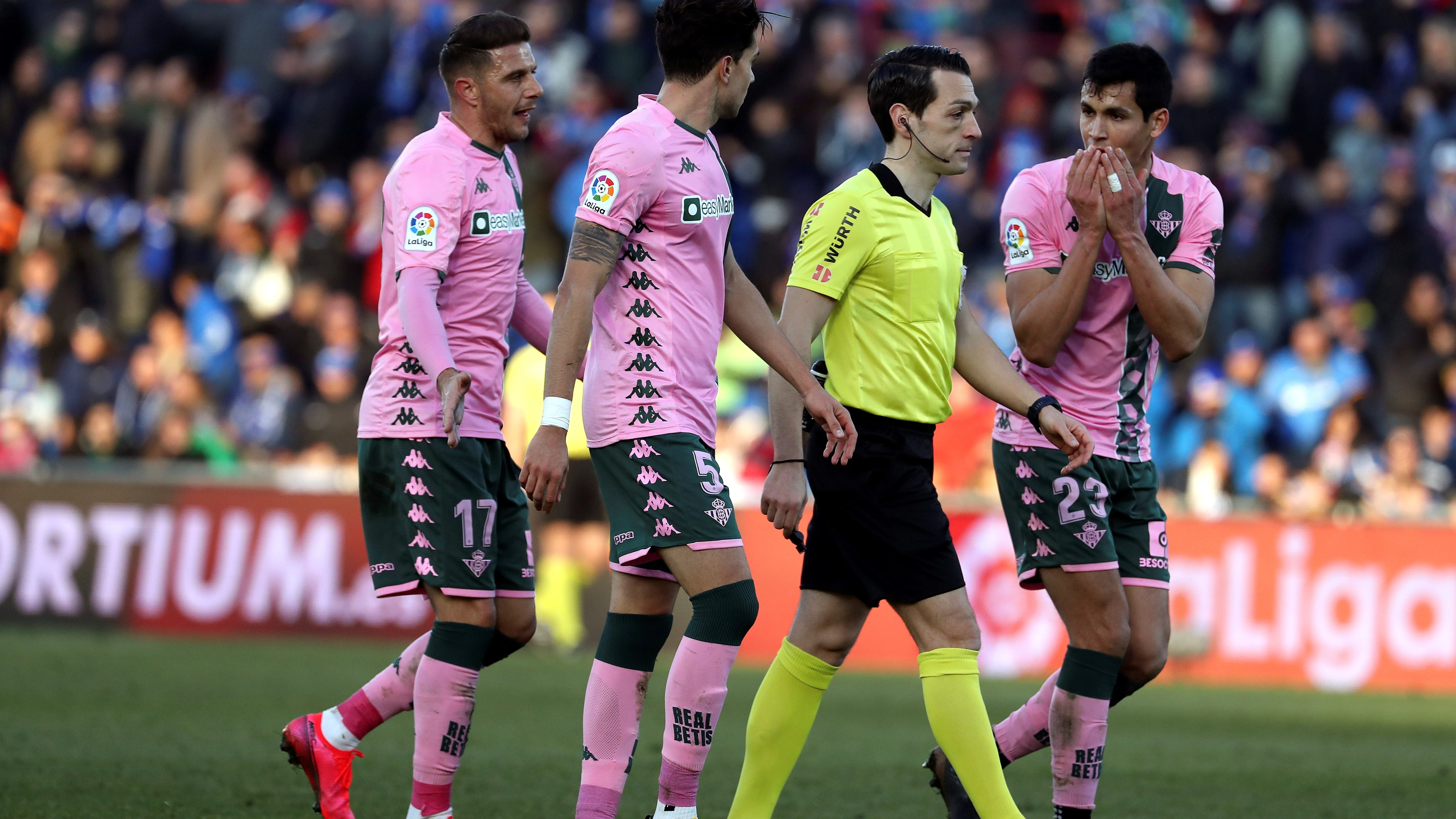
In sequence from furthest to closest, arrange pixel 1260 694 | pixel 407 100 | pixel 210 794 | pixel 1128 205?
1. pixel 407 100
2. pixel 1260 694
3. pixel 210 794
4. pixel 1128 205

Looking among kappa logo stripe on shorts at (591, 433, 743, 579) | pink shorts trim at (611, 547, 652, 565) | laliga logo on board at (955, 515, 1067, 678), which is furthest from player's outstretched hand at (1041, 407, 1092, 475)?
laliga logo on board at (955, 515, 1067, 678)

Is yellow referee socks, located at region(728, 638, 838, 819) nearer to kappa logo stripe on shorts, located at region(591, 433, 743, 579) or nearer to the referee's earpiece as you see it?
kappa logo stripe on shorts, located at region(591, 433, 743, 579)

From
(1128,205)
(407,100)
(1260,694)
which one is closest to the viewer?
(1128,205)

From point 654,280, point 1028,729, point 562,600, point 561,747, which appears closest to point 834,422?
point 654,280

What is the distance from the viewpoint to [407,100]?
64.4 ft

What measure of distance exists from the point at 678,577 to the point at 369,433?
1223 mm

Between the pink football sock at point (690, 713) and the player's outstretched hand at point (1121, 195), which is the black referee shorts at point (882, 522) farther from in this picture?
the player's outstretched hand at point (1121, 195)

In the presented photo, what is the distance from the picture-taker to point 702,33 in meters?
5.45

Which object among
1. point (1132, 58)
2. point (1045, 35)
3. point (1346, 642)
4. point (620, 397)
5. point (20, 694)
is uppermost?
point (1045, 35)

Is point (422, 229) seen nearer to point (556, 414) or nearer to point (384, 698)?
point (556, 414)

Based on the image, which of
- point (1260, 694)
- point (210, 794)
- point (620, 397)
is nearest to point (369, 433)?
point (620, 397)

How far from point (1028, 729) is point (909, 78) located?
234 centimetres

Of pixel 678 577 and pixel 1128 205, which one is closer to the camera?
pixel 678 577

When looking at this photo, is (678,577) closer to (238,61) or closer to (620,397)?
(620,397)
